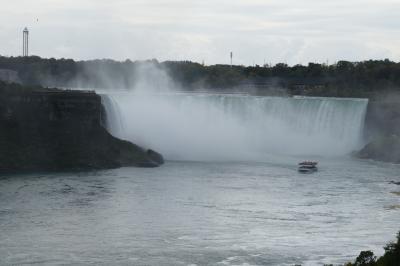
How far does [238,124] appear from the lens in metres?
60.9

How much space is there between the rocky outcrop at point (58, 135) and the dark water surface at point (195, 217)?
216cm

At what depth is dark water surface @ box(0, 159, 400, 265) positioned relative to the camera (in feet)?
81.4

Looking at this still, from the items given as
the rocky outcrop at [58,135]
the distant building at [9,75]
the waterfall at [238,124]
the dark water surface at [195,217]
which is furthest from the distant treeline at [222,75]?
the dark water surface at [195,217]

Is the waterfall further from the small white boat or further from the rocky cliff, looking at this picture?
the small white boat

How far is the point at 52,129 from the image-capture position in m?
46.6

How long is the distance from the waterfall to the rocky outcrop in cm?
497

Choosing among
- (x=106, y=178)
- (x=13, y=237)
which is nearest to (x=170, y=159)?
(x=106, y=178)

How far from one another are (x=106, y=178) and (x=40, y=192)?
5.30 metres

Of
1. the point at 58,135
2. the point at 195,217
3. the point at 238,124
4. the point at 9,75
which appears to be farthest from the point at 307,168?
the point at 9,75

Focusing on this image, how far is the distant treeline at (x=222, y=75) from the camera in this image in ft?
259

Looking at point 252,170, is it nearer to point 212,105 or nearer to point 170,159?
point 170,159

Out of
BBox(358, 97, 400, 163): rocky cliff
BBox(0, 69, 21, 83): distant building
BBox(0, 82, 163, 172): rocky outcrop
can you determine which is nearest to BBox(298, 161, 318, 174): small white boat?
BBox(0, 82, 163, 172): rocky outcrop

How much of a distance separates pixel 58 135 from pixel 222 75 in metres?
41.3

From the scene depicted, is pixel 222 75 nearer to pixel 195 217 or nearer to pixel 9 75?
pixel 9 75
